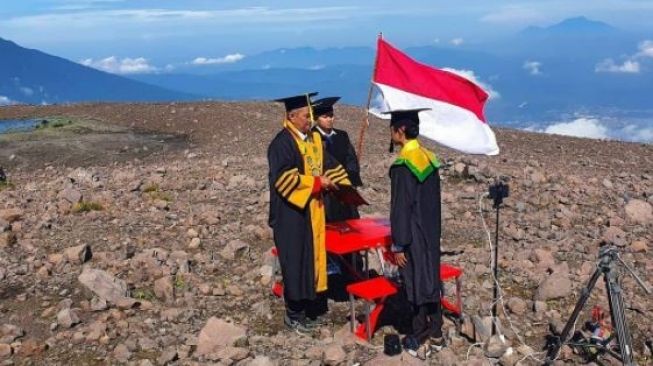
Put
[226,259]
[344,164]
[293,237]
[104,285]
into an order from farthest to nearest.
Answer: [226,259] < [344,164] < [104,285] < [293,237]

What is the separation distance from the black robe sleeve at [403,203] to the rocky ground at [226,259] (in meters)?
0.97

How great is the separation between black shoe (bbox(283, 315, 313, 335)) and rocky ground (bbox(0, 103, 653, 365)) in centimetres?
8

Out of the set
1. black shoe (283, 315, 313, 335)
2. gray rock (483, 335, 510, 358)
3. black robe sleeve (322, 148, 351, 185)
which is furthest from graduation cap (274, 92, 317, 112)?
gray rock (483, 335, 510, 358)

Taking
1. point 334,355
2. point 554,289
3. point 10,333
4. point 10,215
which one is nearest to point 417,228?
point 334,355

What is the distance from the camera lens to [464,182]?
11.5 metres

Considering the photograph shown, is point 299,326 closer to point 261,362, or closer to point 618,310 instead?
point 261,362

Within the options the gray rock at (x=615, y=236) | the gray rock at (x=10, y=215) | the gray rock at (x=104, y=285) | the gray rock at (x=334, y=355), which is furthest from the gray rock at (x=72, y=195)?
the gray rock at (x=615, y=236)

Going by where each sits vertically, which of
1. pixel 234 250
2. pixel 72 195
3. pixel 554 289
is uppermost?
pixel 72 195

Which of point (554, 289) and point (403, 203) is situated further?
point (554, 289)

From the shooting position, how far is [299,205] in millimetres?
5898

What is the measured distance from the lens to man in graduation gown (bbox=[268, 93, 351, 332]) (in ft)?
19.3

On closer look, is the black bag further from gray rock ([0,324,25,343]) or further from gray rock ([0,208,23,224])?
gray rock ([0,208,23,224])

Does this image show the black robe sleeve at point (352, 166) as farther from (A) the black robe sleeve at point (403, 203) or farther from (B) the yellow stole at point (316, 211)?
(A) the black robe sleeve at point (403, 203)

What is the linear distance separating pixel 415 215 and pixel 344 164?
200 centimetres
